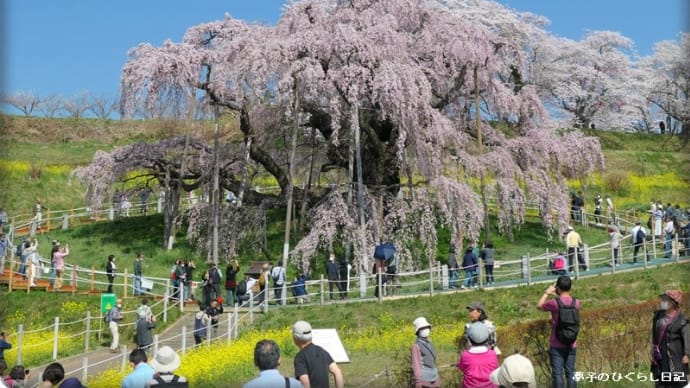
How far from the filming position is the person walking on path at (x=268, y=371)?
25.2 ft

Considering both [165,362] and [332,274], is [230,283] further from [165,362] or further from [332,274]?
[165,362]

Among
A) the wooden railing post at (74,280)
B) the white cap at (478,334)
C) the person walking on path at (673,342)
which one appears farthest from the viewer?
the wooden railing post at (74,280)

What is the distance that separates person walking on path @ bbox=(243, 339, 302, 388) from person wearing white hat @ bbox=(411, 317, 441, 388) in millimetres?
2633

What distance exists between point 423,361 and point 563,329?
1849 millimetres

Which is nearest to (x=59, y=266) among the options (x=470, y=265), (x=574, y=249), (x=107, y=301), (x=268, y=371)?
(x=107, y=301)

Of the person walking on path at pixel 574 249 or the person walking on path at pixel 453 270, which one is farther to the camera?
the person walking on path at pixel 574 249

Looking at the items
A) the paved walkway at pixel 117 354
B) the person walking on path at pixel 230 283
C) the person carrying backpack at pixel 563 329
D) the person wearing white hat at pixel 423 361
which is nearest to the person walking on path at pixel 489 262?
the person walking on path at pixel 230 283

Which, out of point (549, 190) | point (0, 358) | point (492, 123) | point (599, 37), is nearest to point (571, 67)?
point (599, 37)

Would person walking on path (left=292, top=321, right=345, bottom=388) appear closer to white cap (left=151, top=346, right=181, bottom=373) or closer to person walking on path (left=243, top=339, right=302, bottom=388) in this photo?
person walking on path (left=243, top=339, right=302, bottom=388)

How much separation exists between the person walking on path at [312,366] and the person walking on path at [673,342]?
404 cm

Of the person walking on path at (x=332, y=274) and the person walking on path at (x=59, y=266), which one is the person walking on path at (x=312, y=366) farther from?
the person walking on path at (x=59, y=266)

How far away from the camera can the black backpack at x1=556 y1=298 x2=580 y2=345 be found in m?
10.6

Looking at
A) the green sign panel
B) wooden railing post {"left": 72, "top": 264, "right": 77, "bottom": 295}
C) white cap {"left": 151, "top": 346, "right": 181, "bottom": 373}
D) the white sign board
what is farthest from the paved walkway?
white cap {"left": 151, "top": 346, "right": 181, "bottom": 373}

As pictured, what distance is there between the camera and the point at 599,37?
65.0 m
